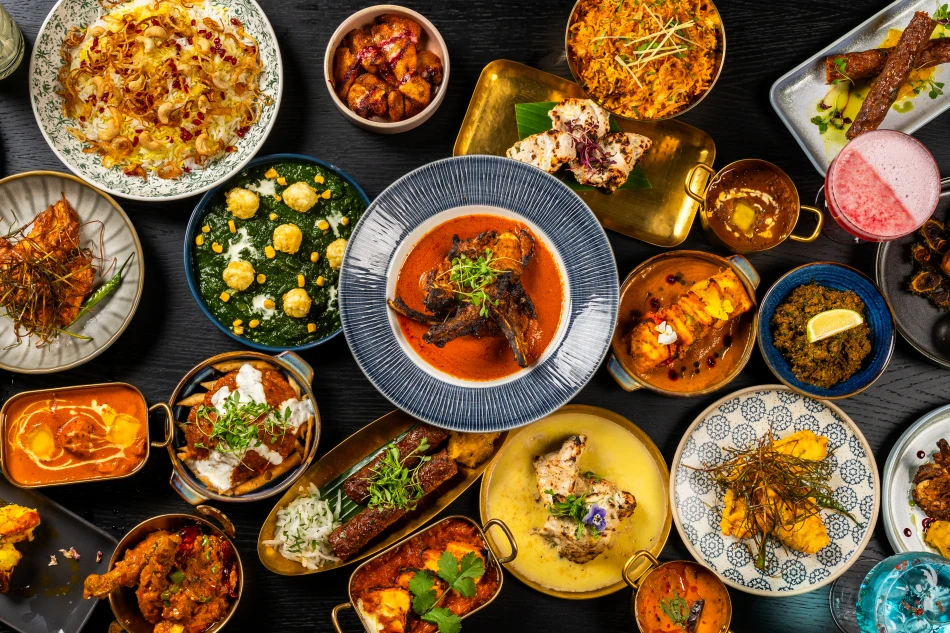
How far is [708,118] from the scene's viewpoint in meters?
4.18

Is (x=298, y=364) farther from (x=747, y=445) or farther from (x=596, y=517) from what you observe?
(x=747, y=445)

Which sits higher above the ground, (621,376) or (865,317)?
(865,317)

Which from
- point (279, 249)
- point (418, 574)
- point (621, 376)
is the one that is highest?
point (279, 249)

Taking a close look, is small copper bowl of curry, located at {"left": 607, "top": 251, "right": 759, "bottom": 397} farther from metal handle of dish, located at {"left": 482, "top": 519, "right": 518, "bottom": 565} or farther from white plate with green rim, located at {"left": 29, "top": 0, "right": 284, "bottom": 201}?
white plate with green rim, located at {"left": 29, "top": 0, "right": 284, "bottom": 201}

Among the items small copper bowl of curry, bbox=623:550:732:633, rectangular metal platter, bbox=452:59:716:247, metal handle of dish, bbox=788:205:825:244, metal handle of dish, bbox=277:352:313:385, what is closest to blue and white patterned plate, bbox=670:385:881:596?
small copper bowl of curry, bbox=623:550:732:633

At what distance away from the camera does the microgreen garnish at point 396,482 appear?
371cm

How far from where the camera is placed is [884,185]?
3889 millimetres

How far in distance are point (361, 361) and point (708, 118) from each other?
2710 mm

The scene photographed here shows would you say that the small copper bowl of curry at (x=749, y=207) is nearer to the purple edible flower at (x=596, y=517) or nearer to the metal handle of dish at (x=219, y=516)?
the purple edible flower at (x=596, y=517)

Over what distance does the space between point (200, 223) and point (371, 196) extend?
1.06 metres

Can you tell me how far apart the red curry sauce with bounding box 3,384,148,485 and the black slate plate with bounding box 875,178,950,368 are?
187 inches

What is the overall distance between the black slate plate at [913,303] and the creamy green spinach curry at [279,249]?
3.44 metres

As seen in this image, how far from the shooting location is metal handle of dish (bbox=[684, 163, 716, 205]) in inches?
153

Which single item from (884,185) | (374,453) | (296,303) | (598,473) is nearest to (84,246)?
(296,303)
